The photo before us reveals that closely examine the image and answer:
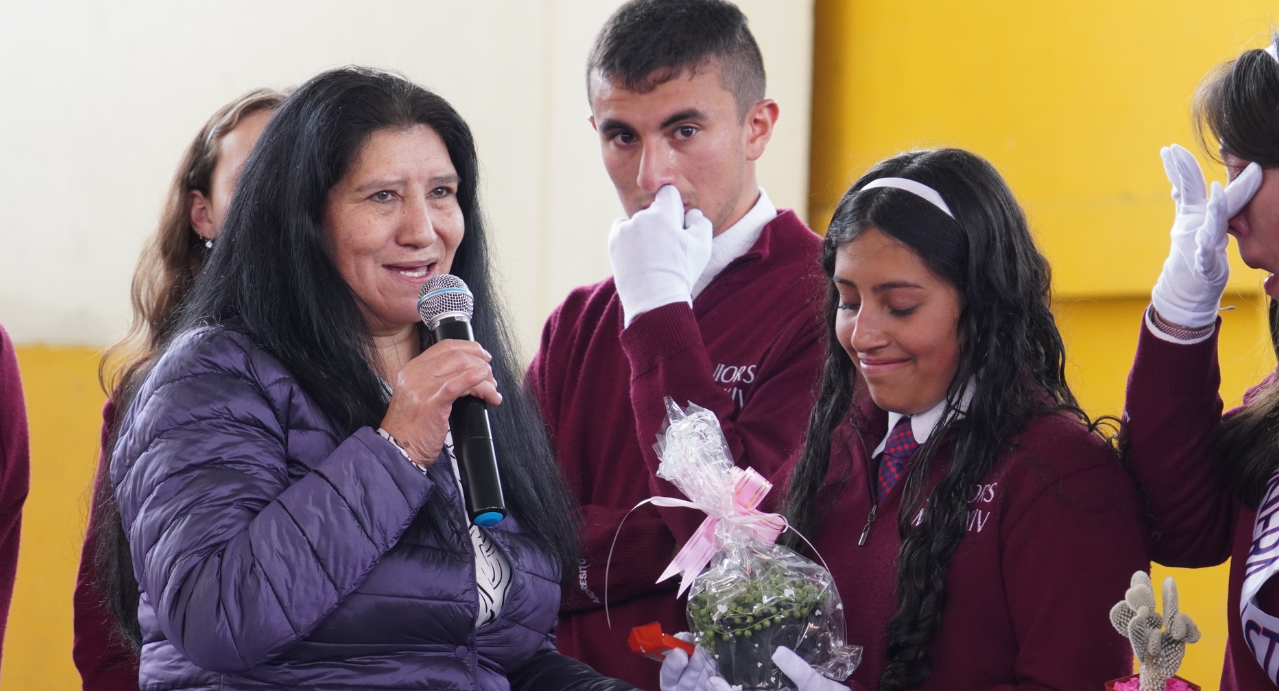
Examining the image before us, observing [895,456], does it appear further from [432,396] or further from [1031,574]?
[432,396]

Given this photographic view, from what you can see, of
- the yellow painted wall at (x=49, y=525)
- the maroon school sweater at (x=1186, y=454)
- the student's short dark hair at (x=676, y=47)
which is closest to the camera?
the maroon school sweater at (x=1186, y=454)

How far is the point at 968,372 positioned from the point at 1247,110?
0.48m

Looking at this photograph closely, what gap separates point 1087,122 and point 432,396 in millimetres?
2667

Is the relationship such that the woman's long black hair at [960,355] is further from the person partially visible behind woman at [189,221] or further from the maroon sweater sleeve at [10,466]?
the maroon sweater sleeve at [10,466]

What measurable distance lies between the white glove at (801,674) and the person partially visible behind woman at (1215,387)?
0.52m

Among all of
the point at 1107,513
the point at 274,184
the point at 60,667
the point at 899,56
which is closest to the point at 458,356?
the point at 274,184

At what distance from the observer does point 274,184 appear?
64.4 inches

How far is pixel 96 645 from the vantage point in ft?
7.08

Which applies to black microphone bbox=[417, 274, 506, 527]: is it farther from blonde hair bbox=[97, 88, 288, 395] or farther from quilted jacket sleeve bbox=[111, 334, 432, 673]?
blonde hair bbox=[97, 88, 288, 395]

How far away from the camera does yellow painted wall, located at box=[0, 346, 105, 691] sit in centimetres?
339

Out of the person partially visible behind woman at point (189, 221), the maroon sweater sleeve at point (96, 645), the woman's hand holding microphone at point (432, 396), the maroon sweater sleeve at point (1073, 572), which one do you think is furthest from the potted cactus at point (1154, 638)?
the person partially visible behind woman at point (189, 221)

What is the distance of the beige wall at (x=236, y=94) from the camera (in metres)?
3.41

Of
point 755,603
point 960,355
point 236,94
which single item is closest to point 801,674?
point 755,603

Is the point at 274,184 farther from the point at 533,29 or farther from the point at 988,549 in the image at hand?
the point at 533,29
